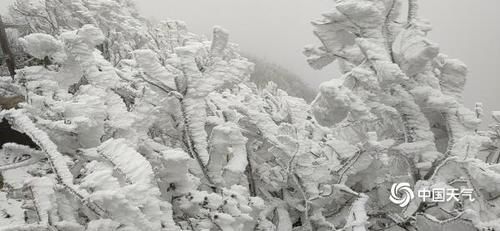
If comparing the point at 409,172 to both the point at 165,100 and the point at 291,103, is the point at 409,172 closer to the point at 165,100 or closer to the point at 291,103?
the point at 291,103

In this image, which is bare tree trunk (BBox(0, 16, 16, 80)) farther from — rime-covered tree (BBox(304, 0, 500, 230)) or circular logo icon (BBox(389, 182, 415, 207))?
circular logo icon (BBox(389, 182, 415, 207))

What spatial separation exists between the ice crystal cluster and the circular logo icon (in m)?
0.06

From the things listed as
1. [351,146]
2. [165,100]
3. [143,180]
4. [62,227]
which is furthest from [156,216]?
[351,146]

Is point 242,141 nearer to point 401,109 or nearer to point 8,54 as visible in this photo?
point 401,109

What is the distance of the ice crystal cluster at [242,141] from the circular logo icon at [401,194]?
0.18 feet

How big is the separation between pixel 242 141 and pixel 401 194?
2.54ft

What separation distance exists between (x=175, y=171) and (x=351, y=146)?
856 mm

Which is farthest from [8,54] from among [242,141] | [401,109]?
[401,109]

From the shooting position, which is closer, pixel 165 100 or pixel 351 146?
pixel 165 100

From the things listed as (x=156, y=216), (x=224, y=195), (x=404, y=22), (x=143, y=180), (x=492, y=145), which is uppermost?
(x=404, y=22)

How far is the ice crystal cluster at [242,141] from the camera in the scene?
1.24 metres

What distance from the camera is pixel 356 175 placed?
197 centimetres

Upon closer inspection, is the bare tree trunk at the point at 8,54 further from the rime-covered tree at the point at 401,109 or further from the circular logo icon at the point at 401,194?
the circular logo icon at the point at 401,194

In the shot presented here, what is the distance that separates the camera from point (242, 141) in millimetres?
1652
